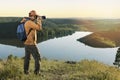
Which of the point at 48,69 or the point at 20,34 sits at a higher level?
the point at 20,34

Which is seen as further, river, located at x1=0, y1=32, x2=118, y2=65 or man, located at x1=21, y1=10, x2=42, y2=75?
→ river, located at x1=0, y1=32, x2=118, y2=65

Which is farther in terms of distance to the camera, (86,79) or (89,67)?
(89,67)

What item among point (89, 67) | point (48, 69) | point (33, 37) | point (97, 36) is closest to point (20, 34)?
point (33, 37)

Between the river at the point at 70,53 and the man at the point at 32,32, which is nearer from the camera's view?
the man at the point at 32,32

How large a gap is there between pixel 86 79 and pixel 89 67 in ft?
12.4

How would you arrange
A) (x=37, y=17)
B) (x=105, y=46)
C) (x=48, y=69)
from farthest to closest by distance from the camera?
(x=105, y=46) → (x=48, y=69) → (x=37, y=17)

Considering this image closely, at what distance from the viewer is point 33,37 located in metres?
12.7

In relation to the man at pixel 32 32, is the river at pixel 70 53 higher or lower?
lower

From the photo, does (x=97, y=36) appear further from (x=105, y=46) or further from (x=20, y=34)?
(x=20, y=34)

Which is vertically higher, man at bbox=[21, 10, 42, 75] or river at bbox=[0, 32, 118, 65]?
man at bbox=[21, 10, 42, 75]

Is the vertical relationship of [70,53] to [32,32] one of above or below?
below

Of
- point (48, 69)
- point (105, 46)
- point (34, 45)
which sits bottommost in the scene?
point (105, 46)

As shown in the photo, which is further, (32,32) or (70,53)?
(70,53)

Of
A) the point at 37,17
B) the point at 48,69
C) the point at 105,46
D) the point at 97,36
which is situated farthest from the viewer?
the point at 97,36
